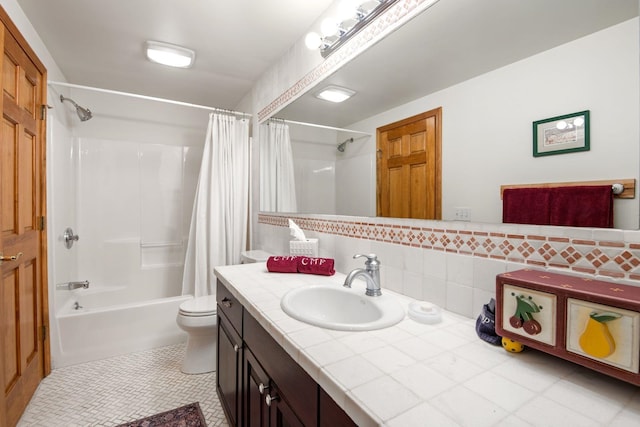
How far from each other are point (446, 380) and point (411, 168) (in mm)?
731

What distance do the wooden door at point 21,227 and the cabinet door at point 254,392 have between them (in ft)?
3.69

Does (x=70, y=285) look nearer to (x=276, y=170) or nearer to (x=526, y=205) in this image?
(x=276, y=170)

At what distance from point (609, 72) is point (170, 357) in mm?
2675

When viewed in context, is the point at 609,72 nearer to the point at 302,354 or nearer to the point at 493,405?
the point at 493,405

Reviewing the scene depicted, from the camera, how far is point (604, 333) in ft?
1.75

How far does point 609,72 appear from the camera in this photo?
64 cm

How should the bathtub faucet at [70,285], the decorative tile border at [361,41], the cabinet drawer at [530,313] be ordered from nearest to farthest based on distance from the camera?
the cabinet drawer at [530,313] → the decorative tile border at [361,41] → the bathtub faucet at [70,285]

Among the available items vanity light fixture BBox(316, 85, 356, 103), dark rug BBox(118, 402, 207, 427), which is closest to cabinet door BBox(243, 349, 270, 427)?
dark rug BBox(118, 402, 207, 427)

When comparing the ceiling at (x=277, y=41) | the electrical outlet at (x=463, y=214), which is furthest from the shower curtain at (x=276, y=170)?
the electrical outlet at (x=463, y=214)

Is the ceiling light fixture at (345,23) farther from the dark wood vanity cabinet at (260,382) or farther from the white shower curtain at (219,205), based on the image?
the dark wood vanity cabinet at (260,382)

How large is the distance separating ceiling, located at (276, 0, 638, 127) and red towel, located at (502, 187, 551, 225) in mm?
357

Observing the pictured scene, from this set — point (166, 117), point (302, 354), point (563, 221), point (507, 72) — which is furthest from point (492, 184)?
point (166, 117)

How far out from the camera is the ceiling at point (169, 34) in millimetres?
1631

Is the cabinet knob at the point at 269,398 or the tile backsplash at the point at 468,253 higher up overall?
the tile backsplash at the point at 468,253
